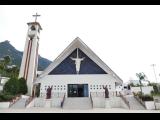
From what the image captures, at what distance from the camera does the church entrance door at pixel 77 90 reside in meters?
22.6

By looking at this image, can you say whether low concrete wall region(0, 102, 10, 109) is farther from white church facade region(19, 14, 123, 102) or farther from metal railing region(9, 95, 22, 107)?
white church facade region(19, 14, 123, 102)

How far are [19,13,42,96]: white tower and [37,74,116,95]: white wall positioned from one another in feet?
14.6

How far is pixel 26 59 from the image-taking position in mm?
27172

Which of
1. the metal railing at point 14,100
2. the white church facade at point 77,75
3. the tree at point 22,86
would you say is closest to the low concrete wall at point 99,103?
the white church facade at point 77,75

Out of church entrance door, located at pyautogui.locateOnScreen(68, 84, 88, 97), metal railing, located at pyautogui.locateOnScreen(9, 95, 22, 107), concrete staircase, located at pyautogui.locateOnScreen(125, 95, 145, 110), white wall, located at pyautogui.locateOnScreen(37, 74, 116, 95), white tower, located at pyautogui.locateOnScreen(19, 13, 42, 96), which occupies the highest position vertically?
white tower, located at pyautogui.locateOnScreen(19, 13, 42, 96)

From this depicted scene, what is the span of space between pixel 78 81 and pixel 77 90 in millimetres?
1123

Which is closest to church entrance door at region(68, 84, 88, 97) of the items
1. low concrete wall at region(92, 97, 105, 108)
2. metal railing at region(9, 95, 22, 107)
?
low concrete wall at region(92, 97, 105, 108)

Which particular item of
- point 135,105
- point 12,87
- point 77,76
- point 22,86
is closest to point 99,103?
point 135,105

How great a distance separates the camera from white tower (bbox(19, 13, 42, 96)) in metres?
26.4

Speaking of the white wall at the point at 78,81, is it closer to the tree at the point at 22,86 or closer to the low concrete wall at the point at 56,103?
the tree at the point at 22,86

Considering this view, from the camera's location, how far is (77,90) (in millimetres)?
22781
